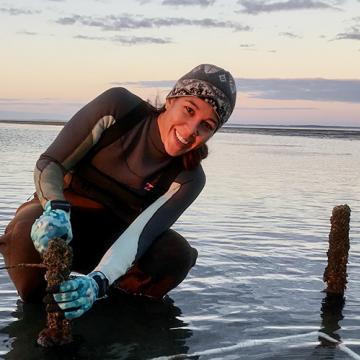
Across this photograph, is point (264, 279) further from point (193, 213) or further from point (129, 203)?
point (193, 213)

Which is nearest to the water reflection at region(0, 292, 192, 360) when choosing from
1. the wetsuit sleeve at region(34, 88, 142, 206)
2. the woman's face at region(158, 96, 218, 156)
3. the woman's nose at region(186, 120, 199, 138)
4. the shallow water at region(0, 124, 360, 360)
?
the shallow water at region(0, 124, 360, 360)

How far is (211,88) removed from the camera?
518 centimetres

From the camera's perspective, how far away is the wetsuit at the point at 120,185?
518 centimetres

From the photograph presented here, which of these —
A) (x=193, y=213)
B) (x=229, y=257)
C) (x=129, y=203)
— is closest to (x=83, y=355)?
(x=129, y=203)

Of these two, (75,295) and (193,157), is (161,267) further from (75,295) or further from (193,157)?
(75,295)

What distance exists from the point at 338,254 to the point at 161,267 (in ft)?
5.56

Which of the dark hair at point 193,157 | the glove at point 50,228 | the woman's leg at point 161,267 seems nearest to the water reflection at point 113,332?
the woman's leg at point 161,267

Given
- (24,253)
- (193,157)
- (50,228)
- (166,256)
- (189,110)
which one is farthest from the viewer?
(166,256)

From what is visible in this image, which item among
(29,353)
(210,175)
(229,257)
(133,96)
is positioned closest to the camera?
(29,353)

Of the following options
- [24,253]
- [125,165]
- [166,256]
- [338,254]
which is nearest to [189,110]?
[125,165]

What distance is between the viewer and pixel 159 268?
5824mm

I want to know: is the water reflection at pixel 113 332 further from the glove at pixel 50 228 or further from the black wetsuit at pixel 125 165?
the glove at pixel 50 228

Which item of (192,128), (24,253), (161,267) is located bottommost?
(161,267)

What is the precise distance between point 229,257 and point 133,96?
2962 mm
